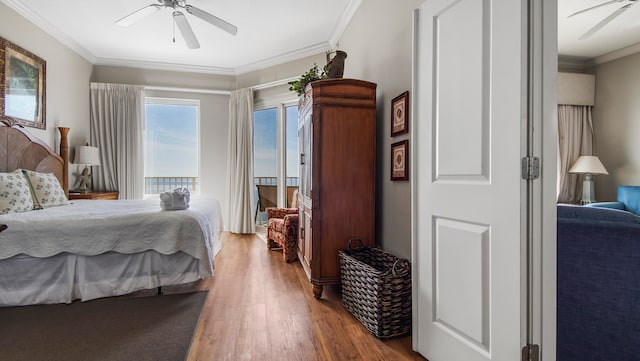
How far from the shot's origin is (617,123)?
371 centimetres

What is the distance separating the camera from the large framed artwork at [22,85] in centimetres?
327

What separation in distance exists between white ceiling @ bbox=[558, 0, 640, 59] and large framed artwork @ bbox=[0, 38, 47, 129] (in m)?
5.65

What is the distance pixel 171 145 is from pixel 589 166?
6053mm

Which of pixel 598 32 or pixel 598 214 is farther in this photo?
pixel 598 32

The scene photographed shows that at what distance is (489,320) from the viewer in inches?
52.8

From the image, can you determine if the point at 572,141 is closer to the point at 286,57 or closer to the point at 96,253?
the point at 286,57

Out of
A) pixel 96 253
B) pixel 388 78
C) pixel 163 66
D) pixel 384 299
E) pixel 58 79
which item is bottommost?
pixel 384 299

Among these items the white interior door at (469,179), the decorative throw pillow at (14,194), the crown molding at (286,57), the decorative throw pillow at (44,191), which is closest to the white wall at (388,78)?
the white interior door at (469,179)

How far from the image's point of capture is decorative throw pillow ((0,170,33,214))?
266 cm

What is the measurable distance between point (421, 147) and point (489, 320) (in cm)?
90

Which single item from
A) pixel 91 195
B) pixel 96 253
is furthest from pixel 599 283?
pixel 91 195

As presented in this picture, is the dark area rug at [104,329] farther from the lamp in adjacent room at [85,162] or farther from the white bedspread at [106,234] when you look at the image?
the lamp in adjacent room at [85,162]

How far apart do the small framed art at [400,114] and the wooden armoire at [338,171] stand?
6.8 inches

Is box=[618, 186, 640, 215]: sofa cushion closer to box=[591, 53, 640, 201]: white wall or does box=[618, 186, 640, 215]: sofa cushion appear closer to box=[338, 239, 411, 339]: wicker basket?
box=[591, 53, 640, 201]: white wall
